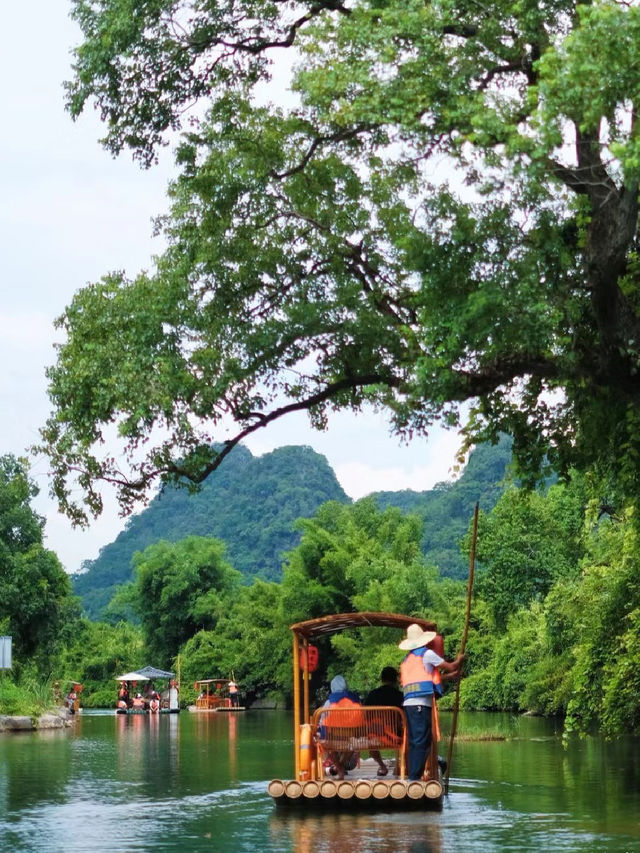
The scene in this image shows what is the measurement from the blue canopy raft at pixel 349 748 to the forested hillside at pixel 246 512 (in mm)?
105495

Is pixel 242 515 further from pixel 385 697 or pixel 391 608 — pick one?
pixel 385 697

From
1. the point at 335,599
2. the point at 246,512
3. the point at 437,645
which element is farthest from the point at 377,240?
the point at 246,512

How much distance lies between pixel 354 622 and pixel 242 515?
145922mm

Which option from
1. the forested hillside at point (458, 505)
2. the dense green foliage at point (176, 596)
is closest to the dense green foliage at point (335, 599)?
the dense green foliage at point (176, 596)

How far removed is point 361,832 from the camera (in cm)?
1281

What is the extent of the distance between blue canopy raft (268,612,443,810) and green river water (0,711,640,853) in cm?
24

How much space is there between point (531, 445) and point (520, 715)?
109 ft

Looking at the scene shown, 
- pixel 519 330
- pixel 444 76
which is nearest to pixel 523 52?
pixel 444 76

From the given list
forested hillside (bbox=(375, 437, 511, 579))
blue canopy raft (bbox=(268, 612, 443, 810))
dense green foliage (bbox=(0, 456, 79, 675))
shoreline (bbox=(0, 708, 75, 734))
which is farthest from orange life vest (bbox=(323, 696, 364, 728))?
forested hillside (bbox=(375, 437, 511, 579))

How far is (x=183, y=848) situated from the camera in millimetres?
12078

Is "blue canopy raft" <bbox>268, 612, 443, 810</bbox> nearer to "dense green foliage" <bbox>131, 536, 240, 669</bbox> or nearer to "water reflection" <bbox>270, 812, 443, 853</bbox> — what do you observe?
"water reflection" <bbox>270, 812, 443, 853</bbox>

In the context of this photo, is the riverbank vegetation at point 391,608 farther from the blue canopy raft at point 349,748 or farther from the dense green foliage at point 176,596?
the blue canopy raft at point 349,748

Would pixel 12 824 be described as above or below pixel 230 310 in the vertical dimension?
below

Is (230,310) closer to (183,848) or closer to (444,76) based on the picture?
(444,76)
